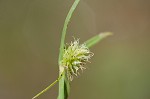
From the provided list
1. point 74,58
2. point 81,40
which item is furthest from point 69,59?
point 81,40

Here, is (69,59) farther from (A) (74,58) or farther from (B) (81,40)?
(B) (81,40)

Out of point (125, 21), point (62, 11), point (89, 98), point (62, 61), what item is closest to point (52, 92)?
point (89, 98)

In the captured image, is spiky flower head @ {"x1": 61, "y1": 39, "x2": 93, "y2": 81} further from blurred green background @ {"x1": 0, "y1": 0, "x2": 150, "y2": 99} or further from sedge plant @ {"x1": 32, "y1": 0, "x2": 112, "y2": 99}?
blurred green background @ {"x1": 0, "y1": 0, "x2": 150, "y2": 99}

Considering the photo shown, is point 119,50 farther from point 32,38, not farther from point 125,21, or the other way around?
point 32,38

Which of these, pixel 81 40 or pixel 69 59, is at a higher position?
pixel 81 40

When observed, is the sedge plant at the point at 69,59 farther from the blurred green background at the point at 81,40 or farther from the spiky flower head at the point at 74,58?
the blurred green background at the point at 81,40

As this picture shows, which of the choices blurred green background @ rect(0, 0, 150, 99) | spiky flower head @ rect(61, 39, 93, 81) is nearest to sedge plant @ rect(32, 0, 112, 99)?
spiky flower head @ rect(61, 39, 93, 81)
